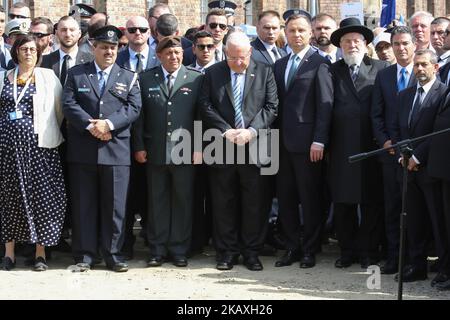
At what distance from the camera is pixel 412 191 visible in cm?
792

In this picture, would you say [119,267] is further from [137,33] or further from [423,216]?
[423,216]

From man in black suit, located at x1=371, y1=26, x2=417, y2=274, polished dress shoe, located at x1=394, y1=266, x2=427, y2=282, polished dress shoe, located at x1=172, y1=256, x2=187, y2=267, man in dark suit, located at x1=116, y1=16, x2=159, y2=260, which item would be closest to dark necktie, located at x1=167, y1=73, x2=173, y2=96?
man in dark suit, located at x1=116, y1=16, x2=159, y2=260

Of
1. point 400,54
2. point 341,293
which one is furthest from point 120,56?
point 341,293

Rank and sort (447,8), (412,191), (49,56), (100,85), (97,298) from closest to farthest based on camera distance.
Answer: (97,298), (412,191), (100,85), (49,56), (447,8)

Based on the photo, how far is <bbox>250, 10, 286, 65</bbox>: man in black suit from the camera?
952cm

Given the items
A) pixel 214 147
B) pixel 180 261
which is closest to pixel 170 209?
pixel 180 261

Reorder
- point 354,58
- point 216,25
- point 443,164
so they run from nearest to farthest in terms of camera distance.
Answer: point 443,164
point 354,58
point 216,25

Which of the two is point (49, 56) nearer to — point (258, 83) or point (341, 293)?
point (258, 83)

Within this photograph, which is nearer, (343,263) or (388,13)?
(343,263)

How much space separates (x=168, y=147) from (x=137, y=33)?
5.00ft

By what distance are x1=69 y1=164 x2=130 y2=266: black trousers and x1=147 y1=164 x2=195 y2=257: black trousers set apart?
330mm

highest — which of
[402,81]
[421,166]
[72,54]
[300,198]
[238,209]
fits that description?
[72,54]

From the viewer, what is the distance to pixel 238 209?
8805mm

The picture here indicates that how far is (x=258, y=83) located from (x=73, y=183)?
2141 millimetres
